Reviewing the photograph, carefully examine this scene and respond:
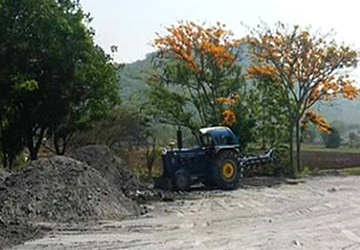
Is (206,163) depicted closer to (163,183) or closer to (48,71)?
(163,183)

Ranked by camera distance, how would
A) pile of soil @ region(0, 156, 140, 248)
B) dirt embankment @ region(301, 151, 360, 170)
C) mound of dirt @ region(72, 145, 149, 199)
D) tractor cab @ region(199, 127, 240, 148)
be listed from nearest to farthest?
pile of soil @ region(0, 156, 140, 248)
mound of dirt @ region(72, 145, 149, 199)
tractor cab @ region(199, 127, 240, 148)
dirt embankment @ region(301, 151, 360, 170)

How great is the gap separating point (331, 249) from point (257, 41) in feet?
68.0

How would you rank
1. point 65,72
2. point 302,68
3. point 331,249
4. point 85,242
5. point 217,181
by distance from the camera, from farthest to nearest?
point 302,68 < point 65,72 < point 217,181 < point 85,242 < point 331,249

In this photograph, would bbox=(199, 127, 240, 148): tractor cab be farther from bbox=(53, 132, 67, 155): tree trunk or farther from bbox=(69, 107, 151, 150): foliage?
bbox=(69, 107, 151, 150): foliage

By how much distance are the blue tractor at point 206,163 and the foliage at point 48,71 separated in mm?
5887

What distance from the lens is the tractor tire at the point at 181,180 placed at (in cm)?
2177

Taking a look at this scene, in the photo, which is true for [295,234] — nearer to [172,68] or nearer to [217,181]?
[217,181]

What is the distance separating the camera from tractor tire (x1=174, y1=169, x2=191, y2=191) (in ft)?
71.4

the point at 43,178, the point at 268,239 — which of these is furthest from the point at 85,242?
the point at 43,178

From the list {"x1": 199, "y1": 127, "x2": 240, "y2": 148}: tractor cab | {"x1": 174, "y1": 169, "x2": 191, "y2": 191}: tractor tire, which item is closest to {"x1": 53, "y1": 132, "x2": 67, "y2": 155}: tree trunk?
{"x1": 199, "y1": 127, "x2": 240, "y2": 148}: tractor cab

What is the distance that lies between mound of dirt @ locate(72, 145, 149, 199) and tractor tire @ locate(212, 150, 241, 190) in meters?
2.62

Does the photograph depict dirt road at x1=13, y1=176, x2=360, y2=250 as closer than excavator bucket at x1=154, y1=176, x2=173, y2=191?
Yes

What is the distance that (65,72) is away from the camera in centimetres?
2619

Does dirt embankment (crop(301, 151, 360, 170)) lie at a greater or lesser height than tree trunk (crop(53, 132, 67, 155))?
lesser
